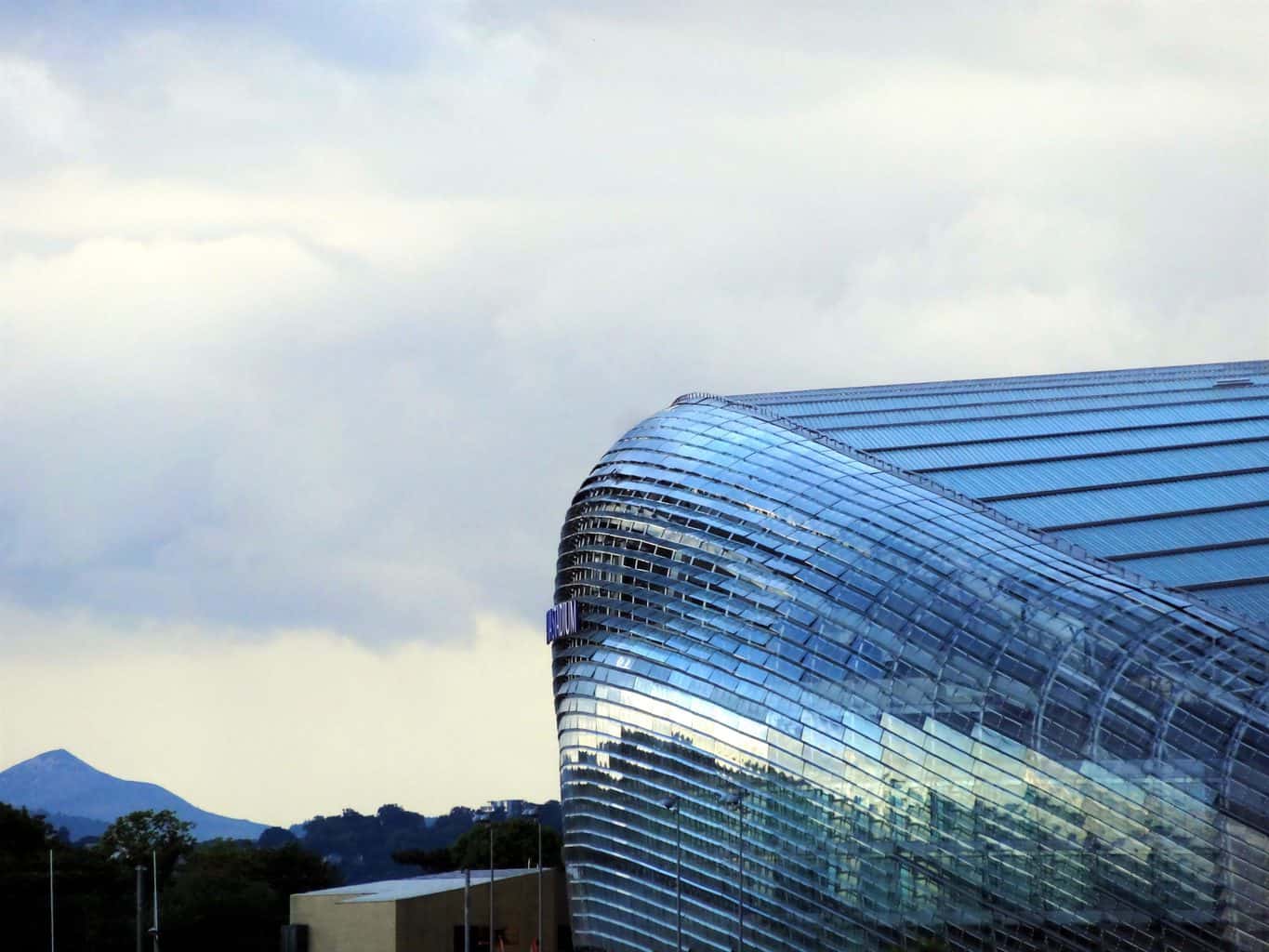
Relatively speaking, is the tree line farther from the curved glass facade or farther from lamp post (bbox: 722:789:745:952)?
lamp post (bbox: 722:789:745:952)

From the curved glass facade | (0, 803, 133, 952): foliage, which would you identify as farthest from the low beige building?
(0, 803, 133, 952): foliage

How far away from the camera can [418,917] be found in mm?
80938


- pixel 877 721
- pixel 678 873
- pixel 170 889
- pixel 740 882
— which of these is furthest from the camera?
pixel 170 889

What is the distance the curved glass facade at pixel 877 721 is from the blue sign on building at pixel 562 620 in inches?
22.3

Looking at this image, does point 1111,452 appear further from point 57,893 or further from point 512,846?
point 512,846

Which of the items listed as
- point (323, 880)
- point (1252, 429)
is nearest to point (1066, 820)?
point (1252, 429)

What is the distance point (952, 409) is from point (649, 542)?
680 inches

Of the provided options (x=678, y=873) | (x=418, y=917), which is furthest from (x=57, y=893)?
(x=678, y=873)

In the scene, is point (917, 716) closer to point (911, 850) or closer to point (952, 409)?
point (911, 850)

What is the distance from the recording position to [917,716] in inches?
2425

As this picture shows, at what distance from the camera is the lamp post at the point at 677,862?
6825 centimetres

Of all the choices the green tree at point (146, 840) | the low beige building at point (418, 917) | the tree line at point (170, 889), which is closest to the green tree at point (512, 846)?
the tree line at point (170, 889)

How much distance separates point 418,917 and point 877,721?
→ 27.2m

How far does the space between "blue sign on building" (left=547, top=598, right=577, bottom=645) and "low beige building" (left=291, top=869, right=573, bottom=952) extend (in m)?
11.4
